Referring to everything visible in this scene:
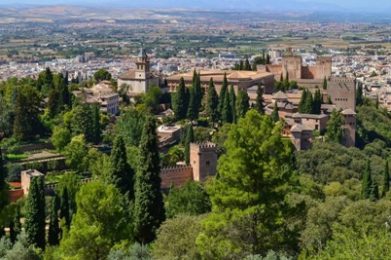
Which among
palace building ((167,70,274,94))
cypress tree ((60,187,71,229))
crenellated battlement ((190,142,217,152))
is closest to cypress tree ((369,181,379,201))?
→ crenellated battlement ((190,142,217,152))

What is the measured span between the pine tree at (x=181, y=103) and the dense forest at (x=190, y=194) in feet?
0.31

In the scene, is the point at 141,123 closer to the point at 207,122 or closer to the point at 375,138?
the point at 207,122

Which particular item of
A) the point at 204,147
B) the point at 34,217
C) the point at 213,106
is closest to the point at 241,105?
the point at 213,106

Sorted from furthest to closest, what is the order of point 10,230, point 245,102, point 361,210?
point 245,102 → point 10,230 → point 361,210

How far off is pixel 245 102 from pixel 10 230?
78.2 feet

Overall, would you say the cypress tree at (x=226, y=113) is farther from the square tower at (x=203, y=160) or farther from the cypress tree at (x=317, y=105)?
the square tower at (x=203, y=160)

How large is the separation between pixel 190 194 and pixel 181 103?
850 inches

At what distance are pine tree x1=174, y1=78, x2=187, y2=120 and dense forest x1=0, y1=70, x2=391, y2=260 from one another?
0.31 ft

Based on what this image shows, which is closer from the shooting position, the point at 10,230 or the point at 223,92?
the point at 10,230

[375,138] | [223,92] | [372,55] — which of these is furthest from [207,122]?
[372,55]

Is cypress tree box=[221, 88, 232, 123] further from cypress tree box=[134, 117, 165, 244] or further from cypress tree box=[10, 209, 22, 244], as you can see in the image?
cypress tree box=[134, 117, 165, 244]

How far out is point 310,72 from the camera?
227ft

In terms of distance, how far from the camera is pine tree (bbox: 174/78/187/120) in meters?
48.8

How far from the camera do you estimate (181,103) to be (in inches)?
1937
